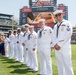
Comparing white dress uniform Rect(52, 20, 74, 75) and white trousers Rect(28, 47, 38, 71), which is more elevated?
white dress uniform Rect(52, 20, 74, 75)

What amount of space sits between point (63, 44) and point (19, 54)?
810 cm

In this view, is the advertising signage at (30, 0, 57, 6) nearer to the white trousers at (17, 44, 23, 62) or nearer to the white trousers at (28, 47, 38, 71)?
the white trousers at (17, 44, 23, 62)

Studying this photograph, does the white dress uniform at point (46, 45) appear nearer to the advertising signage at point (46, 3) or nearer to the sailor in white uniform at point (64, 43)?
the sailor in white uniform at point (64, 43)

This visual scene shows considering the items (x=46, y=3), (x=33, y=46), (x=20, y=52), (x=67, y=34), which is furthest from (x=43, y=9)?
(x=67, y=34)

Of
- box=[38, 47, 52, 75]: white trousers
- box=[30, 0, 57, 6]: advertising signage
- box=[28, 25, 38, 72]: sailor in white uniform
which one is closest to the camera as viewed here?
box=[38, 47, 52, 75]: white trousers

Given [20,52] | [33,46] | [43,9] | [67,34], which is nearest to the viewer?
[67,34]

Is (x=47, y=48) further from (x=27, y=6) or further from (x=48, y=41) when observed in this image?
(x=27, y=6)

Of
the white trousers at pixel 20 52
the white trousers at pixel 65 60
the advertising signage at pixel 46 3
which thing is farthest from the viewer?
the advertising signage at pixel 46 3

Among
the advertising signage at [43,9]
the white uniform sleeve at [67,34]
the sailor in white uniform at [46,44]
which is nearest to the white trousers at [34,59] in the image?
the sailor in white uniform at [46,44]

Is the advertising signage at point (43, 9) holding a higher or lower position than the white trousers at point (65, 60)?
higher

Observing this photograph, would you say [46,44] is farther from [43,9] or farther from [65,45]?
[43,9]

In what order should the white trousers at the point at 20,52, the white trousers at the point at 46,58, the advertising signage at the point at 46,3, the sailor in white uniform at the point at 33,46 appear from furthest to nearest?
the advertising signage at the point at 46,3 → the white trousers at the point at 20,52 → the sailor in white uniform at the point at 33,46 → the white trousers at the point at 46,58

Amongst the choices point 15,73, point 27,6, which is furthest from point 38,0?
point 15,73

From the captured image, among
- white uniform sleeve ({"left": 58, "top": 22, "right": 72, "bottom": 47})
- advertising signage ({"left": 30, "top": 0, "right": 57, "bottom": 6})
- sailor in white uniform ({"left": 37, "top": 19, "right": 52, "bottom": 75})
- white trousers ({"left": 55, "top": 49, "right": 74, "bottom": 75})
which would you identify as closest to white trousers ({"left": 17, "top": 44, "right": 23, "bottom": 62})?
sailor in white uniform ({"left": 37, "top": 19, "right": 52, "bottom": 75})
